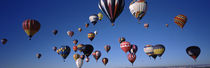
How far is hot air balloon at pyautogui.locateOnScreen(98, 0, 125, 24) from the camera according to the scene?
25.4 m

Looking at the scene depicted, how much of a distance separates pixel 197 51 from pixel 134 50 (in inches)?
518

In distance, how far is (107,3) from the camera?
25875 mm

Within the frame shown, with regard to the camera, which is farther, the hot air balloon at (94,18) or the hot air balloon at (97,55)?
the hot air balloon at (97,55)

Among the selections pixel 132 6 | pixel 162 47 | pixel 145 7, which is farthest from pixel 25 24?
pixel 162 47

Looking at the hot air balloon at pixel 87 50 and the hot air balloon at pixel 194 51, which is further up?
the hot air balloon at pixel 87 50

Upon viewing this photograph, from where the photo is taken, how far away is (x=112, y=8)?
83.8 ft

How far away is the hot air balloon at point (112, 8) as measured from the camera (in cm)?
2538

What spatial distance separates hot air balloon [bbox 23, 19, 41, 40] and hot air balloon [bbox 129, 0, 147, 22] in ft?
52.8

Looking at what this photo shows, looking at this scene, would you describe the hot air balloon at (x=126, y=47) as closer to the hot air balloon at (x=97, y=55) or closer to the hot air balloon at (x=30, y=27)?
the hot air balloon at (x=97, y=55)

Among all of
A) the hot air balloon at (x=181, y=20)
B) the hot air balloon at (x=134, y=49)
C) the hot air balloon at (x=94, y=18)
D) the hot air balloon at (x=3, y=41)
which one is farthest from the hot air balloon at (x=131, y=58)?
the hot air balloon at (x=3, y=41)

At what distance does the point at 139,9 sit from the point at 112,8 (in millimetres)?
5111

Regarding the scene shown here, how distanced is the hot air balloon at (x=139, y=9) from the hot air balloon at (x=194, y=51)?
15.3 m

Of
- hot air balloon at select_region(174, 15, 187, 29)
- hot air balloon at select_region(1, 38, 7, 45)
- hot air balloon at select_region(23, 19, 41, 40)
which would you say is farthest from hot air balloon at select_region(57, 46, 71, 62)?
hot air balloon at select_region(174, 15, 187, 29)

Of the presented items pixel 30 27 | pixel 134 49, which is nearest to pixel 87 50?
pixel 134 49
